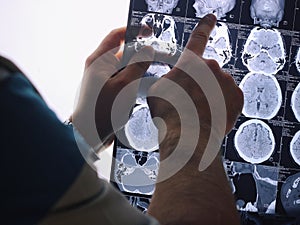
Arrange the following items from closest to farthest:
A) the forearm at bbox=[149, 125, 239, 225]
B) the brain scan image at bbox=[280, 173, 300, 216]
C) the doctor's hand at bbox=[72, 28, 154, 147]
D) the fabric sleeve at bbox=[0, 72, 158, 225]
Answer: the fabric sleeve at bbox=[0, 72, 158, 225], the forearm at bbox=[149, 125, 239, 225], the doctor's hand at bbox=[72, 28, 154, 147], the brain scan image at bbox=[280, 173, 300, 216]

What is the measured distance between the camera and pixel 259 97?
1.45 m

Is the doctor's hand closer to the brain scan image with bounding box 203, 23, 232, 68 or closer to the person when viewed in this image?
the person

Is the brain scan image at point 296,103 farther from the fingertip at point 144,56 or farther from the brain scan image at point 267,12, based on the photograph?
the fingertip at point 144,56

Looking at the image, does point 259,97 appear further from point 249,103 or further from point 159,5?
point 159,5

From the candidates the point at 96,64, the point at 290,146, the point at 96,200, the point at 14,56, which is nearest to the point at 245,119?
the point at 290,146


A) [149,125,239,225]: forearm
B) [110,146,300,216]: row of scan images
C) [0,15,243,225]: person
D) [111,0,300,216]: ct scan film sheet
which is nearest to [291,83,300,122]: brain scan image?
[111,0,300,216]: ct scan film sheet

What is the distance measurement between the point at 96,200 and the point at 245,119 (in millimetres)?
1004

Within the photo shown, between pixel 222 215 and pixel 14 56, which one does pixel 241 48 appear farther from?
pixel 222 215

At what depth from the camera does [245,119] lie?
1.45 meters

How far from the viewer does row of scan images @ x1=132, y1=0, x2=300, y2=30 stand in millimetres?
1452

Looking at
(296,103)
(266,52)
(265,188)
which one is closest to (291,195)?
(265,188)

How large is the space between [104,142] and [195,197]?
1.32 feet

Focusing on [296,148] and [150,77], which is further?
[296,148]

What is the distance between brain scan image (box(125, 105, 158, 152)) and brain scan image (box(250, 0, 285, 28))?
385mm
